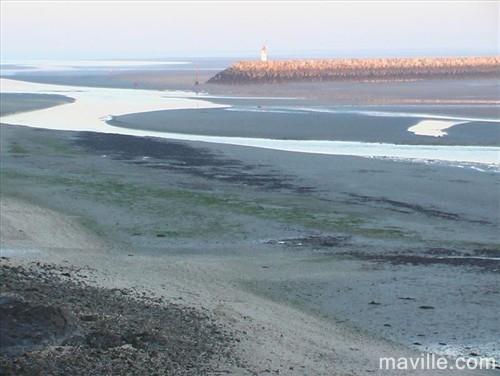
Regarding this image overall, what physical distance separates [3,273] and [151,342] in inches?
96.1

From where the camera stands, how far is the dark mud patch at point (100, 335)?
298 inches

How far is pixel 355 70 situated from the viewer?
264 ft

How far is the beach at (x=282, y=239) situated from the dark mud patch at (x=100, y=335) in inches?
10.1

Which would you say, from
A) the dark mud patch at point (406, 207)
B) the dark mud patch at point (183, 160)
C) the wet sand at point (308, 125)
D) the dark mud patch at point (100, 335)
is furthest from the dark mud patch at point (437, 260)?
the wet sand at point (308, 125)

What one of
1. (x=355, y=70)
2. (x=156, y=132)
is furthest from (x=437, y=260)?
(x=355, y=70)

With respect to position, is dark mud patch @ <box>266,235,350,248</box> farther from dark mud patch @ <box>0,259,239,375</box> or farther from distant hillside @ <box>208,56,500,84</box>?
distant hillside @ <box>208,56,500,84</box>

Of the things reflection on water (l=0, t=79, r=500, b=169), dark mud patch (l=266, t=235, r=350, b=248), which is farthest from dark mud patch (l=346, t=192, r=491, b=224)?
reflection on water (l=0, t=79, r=500, b=169)

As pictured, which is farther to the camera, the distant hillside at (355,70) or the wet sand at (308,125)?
the distant hillside at (355,70)

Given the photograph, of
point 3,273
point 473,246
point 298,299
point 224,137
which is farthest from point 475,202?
point 224,137

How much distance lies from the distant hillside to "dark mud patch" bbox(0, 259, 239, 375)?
64.2 metres

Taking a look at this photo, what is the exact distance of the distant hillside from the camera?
251 feet

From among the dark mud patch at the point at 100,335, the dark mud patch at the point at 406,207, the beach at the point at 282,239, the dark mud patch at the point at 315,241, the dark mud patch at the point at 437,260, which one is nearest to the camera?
the dark mud patch at the point at 100,335

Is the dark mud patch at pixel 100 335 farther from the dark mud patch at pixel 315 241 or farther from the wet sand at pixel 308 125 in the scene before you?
the wet sand at pixel 308 125

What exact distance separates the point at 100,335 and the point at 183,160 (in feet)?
55.0
